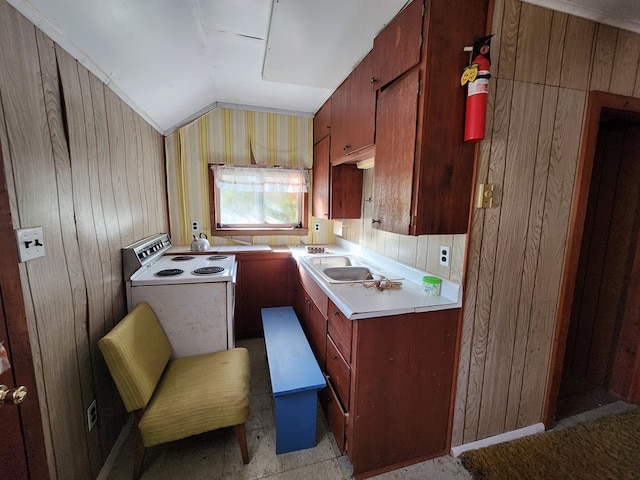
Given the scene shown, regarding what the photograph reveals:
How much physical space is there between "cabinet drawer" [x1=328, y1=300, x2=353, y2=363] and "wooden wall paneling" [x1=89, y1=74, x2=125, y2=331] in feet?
4.07

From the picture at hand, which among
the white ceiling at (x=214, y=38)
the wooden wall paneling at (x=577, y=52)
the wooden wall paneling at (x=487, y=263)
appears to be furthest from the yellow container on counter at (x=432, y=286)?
the white ceiling at (x=214, y=38)

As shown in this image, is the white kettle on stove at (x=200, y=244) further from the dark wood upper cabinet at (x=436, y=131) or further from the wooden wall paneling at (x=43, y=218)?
the dark wood upper cabinet at (x=436, y=131)

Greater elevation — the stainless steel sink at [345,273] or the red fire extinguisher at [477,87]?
the red fire extinguisher at [477,87]

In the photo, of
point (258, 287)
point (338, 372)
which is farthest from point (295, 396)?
point (258, 287)

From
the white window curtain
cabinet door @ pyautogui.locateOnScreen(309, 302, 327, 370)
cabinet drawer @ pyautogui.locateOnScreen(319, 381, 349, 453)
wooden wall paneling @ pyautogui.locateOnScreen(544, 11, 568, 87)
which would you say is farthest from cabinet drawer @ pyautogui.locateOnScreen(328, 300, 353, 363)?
the white window curtain

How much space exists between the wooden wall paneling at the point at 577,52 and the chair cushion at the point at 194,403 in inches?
89.2

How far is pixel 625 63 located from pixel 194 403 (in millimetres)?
2783

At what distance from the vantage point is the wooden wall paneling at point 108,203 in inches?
57.6

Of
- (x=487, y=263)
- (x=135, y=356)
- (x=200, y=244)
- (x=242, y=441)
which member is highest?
(x=487, y=263)

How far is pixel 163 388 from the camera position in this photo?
1.42 meters

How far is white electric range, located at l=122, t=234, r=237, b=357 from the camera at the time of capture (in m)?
1.72

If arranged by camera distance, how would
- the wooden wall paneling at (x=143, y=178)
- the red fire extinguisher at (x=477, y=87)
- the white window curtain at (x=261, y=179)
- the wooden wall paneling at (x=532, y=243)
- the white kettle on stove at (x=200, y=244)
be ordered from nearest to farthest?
the red fire extinguisher at (x=477, y=87)
the wooden wall paneling at (x=532, y=243)
the wooden wall paneling at (x=143, y=178)
the white kettle on stove at (x=200, y=244)
the white window curtain at (x=261, y=179)

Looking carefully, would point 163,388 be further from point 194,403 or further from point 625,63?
point 625,63

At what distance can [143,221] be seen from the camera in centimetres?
212
